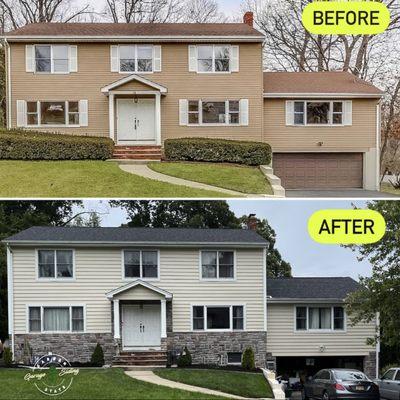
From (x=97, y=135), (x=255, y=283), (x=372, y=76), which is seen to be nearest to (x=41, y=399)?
(x=255, y=283)

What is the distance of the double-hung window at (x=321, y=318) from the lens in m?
16.4

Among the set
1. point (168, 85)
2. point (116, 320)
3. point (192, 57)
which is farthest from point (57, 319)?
point (192, 57)

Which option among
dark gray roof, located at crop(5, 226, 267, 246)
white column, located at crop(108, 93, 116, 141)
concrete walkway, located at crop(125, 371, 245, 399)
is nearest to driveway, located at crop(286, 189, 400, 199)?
white column, located at crop(108, 93, 116, 141)

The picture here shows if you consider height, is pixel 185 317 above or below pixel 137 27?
below

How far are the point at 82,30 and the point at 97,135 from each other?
168 inches

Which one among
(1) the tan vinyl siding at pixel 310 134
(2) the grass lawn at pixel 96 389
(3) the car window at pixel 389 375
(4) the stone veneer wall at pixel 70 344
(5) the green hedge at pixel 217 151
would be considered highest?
(1) the tan vinyl siding at pixel 310 134

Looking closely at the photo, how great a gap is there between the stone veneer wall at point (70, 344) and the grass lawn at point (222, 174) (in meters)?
7.44

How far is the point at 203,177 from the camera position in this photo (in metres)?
23.5

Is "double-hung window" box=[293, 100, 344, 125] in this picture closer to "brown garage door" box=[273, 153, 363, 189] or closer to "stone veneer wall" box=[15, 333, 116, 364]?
"brown garage door" box=[273, 153, 363, 189]

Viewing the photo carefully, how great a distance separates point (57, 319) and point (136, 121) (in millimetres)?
15594

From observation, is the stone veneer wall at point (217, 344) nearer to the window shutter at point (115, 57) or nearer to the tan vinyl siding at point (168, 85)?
the tan vinyl siding at point (168, 85)

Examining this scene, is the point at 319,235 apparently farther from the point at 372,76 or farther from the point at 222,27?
the point at 372,76

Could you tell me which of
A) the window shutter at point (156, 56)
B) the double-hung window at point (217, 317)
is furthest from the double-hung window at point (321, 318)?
the window shutter at point (156, 56)

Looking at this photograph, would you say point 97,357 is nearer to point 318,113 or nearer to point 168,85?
point 168,85
